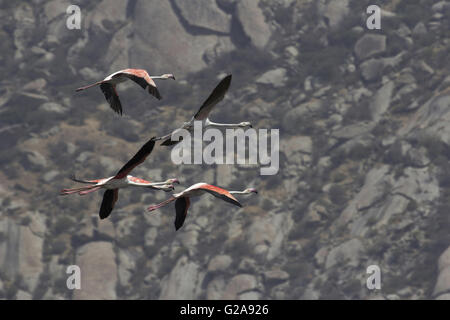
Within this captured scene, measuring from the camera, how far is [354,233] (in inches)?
7224

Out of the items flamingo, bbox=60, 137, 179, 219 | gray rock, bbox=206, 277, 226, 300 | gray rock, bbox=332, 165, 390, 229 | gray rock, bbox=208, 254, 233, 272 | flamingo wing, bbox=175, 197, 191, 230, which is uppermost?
gray rock, bbox=332, 165, 390, 229

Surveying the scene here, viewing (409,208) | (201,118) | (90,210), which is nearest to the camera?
(201,118)

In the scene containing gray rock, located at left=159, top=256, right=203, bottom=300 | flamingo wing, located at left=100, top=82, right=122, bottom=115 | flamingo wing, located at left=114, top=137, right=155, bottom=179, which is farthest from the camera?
gray rock, located at left=159, top=256, right=203, bottom=300

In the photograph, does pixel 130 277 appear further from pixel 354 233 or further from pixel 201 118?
pixel 201 118

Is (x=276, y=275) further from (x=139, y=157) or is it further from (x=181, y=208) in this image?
(x=139, y=157)

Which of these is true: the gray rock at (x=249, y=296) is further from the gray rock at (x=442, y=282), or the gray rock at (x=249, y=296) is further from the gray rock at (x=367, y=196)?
the gray rock at (x=442, y=282)

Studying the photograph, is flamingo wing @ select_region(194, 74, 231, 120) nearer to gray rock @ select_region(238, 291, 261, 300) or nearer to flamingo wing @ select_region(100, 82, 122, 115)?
flamingo wing @ select_region(100, 82, 122, 115)

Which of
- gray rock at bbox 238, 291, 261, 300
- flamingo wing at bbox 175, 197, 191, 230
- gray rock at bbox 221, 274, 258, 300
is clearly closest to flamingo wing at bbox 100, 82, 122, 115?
flamingo wing at bbox 175, 197, 191, 230

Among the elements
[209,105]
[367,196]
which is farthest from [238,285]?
[209,105]

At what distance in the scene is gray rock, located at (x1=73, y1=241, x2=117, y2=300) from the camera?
604 ft

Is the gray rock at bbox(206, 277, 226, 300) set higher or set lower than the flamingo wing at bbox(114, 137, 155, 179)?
higher
